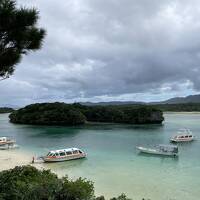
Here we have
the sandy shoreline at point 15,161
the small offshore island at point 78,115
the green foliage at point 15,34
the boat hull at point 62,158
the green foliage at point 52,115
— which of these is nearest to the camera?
the green foliage at point 15,34

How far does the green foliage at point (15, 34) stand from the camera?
12.6 metres

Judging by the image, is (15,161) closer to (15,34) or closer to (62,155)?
(62,155)

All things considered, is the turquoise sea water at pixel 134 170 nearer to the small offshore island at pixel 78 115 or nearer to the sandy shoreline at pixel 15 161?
the sandy shoreline at pixel 15 161

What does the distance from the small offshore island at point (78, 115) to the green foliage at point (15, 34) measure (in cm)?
10574

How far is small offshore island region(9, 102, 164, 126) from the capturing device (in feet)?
393

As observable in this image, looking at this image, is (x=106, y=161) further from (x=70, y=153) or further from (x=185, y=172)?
(x=185, y=172)

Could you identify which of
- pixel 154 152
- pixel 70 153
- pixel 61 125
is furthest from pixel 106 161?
pixel 61 125

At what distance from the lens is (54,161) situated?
48094mm

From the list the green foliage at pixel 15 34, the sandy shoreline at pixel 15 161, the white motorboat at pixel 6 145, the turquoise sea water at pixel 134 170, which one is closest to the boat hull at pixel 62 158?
the turquoise sea water at pixel 134 170

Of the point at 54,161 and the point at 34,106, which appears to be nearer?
the point at 54,161

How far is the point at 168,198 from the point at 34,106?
10901cm

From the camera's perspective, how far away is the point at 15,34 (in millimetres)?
13172

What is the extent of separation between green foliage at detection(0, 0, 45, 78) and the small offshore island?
4163 inches

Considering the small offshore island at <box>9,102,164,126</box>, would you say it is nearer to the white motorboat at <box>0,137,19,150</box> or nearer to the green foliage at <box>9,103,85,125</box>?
the green foliage at <box>9,103,85,125</box>
